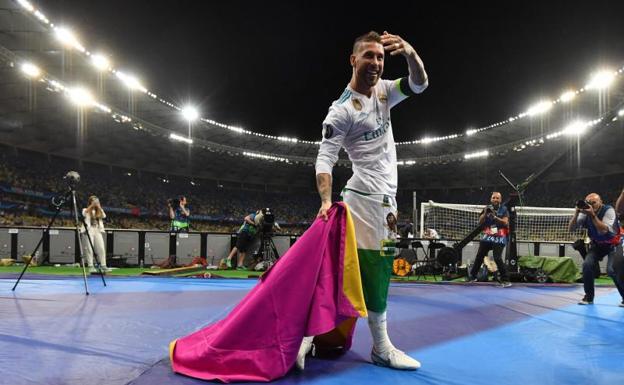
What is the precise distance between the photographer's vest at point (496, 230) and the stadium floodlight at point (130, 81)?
19.5 metres

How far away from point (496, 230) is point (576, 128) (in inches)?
831

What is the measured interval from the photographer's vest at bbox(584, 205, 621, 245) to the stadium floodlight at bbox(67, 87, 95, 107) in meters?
21.9

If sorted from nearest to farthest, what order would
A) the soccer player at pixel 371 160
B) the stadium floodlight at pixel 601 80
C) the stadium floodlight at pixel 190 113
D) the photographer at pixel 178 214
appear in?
the soccer player at pixel 371 160 < the photographer at pixel 178 214 < the stadium floodlight at pixel 601 80 < the stadium floodlight at pixel 190 113

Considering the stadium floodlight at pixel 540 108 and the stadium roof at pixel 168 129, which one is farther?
the stadium floodlight at pixel 540 108

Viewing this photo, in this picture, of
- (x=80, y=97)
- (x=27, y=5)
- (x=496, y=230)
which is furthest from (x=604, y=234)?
(x=80, y=97)

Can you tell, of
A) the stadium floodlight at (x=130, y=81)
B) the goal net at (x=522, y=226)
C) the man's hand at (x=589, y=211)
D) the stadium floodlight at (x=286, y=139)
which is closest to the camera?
the man's hand at (x=589, y=211)

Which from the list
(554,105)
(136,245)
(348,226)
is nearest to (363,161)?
(348,226)

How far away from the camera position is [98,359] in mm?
2191

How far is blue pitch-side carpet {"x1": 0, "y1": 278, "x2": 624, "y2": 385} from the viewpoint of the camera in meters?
2.05

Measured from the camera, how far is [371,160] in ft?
8.20

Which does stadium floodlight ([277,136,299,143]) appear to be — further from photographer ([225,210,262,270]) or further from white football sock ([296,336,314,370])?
white football sock ([296,336,314,370])

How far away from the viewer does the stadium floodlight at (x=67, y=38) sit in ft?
53.5

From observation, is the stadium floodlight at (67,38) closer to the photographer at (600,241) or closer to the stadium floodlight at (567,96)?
the photographer at (600,241)

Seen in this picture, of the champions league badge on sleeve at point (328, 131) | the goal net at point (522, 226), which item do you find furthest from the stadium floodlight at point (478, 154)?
the champions league badge on sleeve at point (328, 131)
